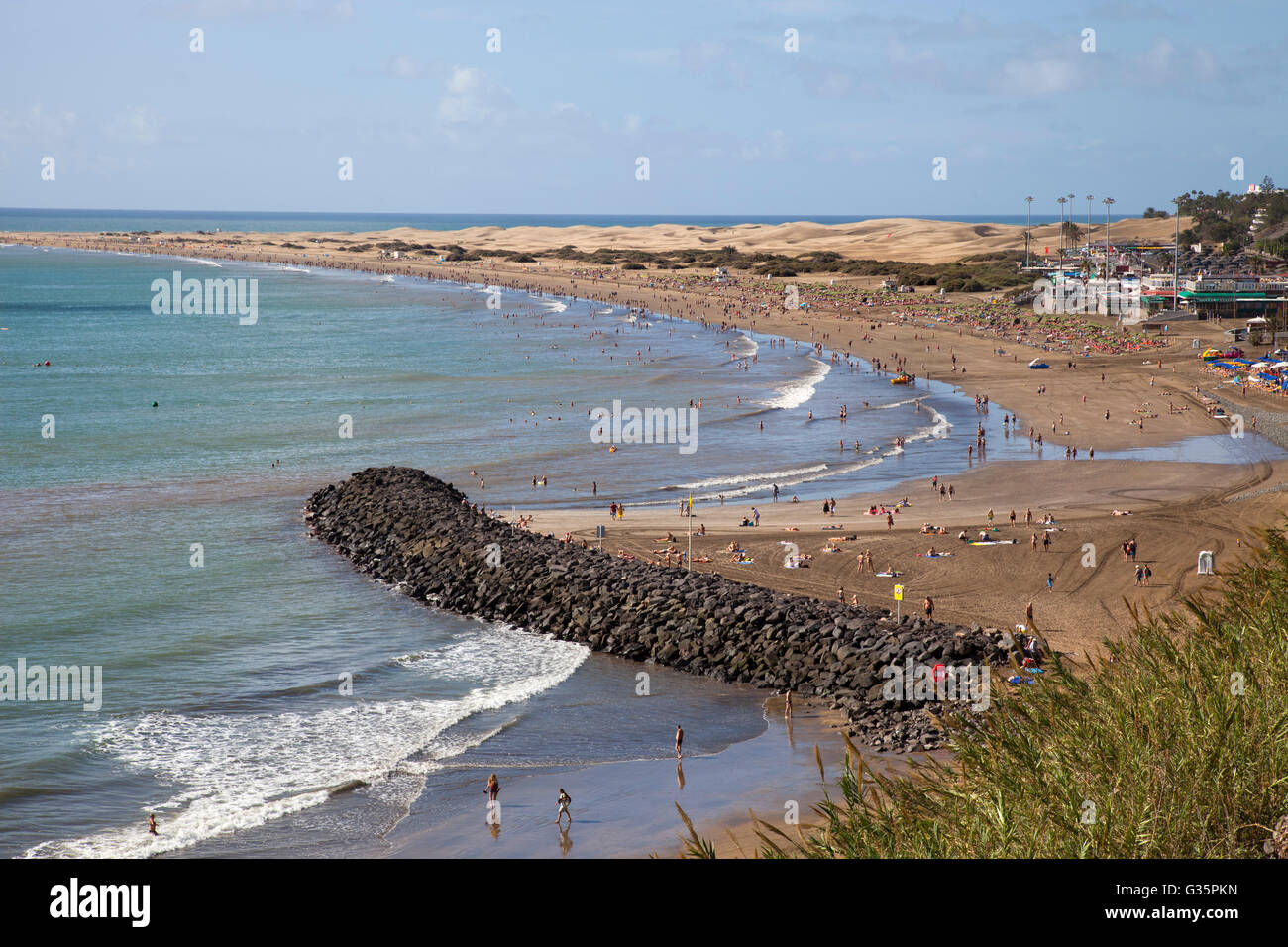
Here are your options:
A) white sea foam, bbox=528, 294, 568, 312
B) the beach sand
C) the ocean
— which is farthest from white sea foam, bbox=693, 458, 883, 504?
white sea foam, bbox=528, 294, 568, 312

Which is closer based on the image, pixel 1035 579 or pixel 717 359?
pixel 1035 579

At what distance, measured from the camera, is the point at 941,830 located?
10875mm

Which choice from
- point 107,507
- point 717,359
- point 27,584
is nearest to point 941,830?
point 27,584

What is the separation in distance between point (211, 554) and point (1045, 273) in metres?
115

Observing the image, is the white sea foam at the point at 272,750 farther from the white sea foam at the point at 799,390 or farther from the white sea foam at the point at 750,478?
the white sea foam at the point at 799,390

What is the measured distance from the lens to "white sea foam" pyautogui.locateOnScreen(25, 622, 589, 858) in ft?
72.9

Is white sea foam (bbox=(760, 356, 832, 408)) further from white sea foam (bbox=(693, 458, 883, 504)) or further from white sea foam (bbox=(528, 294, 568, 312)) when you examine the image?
white sea foam (bbox=(528, 294, 568, 312))

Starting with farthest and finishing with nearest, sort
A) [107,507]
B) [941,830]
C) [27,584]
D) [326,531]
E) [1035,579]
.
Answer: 1. [107,507]
2. [326,531]
3. [27,584]
4. [1035,579]
5. [941,830]

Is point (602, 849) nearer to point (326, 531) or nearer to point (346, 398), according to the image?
point (326, 531)

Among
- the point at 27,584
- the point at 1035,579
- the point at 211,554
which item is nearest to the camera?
the point at 1035,579

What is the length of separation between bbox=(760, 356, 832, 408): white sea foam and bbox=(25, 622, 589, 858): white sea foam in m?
45.5

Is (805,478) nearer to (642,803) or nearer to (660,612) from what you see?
(660,612)
